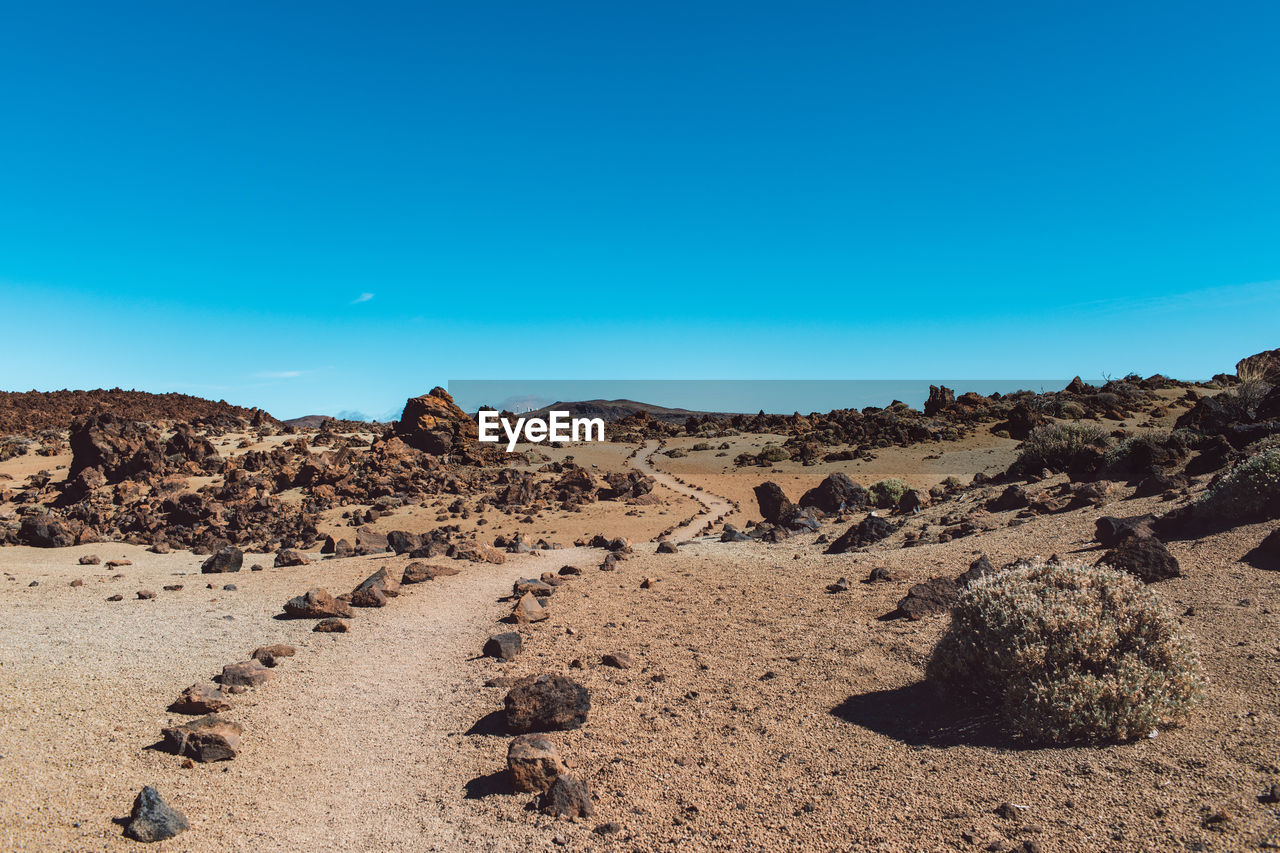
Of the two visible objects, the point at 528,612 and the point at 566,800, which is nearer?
the point at 566,800

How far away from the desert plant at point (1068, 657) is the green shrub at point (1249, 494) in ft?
15.5

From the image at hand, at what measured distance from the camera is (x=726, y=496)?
3081cm

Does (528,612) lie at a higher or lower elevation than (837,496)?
lower

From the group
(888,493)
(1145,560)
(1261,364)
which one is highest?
(1261,364)

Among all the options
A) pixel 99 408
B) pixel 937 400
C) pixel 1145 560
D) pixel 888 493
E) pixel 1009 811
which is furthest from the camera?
pixel 937 400

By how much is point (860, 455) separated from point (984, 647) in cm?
3298

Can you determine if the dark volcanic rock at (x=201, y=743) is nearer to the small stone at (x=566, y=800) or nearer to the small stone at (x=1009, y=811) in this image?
the small stone at (x=566, y=800)

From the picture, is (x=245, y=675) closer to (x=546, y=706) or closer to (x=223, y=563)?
(x=546, y=706)

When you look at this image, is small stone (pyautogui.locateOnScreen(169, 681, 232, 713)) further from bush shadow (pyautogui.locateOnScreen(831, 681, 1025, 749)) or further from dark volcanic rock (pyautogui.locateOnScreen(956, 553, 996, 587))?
dark volcanic rock (pyautogui.locateOnScreen(956, 553, 996, 587))

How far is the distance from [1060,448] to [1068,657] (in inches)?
602

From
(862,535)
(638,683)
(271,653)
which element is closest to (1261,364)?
(862,535)

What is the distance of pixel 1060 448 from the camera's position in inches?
746

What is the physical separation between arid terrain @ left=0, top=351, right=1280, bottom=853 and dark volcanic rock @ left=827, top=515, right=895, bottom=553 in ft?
0.27

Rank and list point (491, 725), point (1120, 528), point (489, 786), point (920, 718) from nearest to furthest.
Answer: point (489, 786), point (920, 718), point (491, 725), point (1120, 528)
